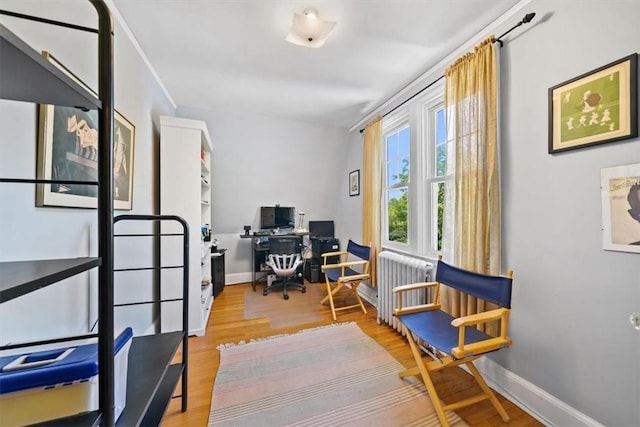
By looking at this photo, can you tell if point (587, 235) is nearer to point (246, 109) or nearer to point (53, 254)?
point (53, 254)

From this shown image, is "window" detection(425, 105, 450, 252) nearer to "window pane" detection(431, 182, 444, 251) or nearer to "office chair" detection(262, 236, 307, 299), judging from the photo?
"window pane" detection(431, 182, 444, 251)

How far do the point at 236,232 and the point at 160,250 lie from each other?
6.32 feet

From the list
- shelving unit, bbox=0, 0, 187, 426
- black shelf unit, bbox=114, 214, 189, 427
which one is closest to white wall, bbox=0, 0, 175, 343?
black shelf unit, bbox=114, 214, 189, 427

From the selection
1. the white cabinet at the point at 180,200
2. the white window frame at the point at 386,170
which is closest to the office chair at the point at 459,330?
the white window frame at the point at 386,170

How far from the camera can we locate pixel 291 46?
212 centimetres

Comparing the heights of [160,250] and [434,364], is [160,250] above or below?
above

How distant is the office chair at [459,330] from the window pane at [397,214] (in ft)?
3.40

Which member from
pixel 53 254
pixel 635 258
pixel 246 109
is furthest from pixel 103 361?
pixel 246 109

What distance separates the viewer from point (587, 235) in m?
1.34

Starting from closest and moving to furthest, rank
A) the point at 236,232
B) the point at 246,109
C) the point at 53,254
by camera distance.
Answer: the point at 53,254
the point at 246,109
the point at 236,232

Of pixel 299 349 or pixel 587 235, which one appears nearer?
pixel 587 235

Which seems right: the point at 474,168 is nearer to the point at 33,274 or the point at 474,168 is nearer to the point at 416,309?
the point at 416,309

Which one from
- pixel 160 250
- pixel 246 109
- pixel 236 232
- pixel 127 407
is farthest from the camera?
pixel 236 232

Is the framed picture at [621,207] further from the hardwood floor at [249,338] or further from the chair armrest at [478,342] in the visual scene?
the hardwood floor at [249,338]
